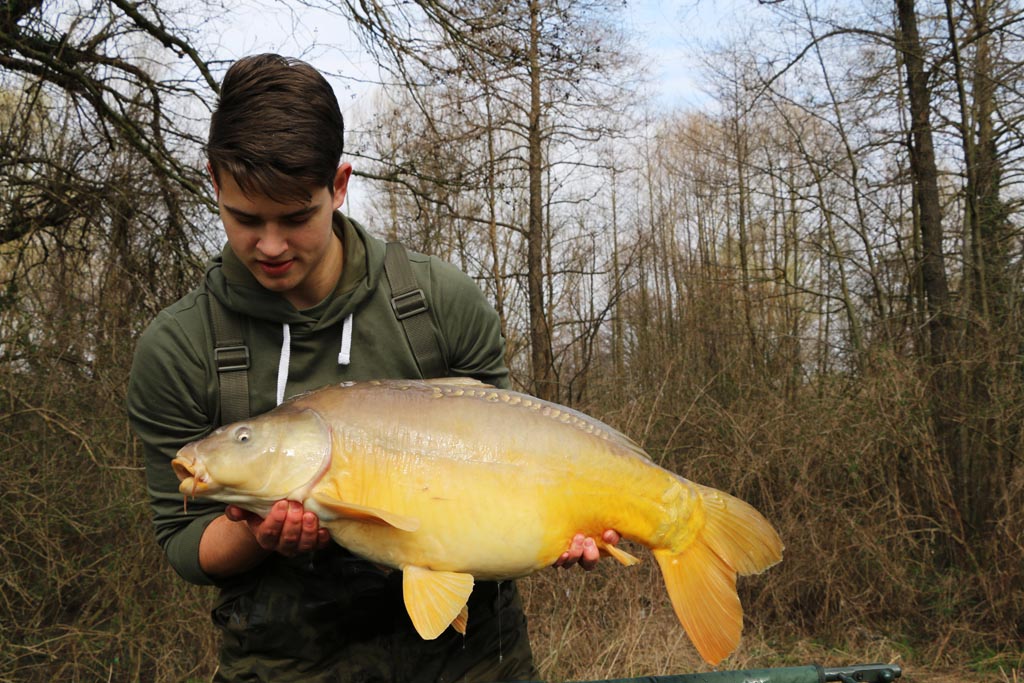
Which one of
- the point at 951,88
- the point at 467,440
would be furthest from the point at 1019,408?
the point at 467,440

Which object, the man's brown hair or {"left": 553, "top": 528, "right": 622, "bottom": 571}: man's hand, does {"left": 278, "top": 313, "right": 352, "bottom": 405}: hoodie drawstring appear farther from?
{"left": 553, "top": 528, "right": 622, "bottom": 571}: man's hand

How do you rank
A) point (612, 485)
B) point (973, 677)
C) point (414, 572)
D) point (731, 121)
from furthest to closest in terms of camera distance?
point (731, 121) < point (973, 677) < point (612, 485) < point (414, 572)

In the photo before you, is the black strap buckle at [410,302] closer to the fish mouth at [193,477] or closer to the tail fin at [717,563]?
the fish mouth at [193,477]

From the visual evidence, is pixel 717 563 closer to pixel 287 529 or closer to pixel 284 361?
pixel 287 529

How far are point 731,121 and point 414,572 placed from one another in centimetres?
1202

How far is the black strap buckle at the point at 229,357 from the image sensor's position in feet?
5.48

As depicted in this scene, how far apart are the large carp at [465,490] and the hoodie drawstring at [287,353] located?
0.15 meters

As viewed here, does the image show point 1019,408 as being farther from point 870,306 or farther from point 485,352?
point 485,352

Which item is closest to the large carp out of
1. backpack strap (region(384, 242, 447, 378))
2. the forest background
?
backpack strap (region(384, 242, 447, 378))

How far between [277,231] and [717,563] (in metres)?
1.04

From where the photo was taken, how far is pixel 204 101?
6020 mm

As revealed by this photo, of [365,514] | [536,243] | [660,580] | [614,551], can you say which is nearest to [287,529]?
[365,514]

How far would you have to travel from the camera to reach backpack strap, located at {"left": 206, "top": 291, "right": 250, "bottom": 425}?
1674 millimetres

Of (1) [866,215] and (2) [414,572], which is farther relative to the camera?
(1) [866,215]
